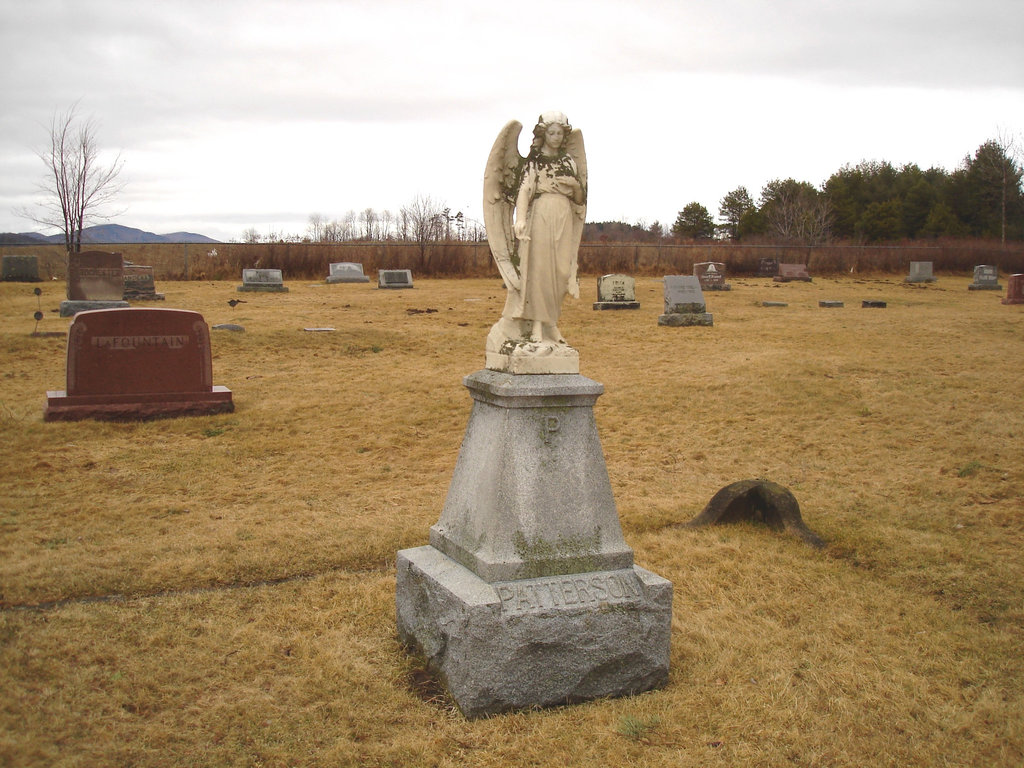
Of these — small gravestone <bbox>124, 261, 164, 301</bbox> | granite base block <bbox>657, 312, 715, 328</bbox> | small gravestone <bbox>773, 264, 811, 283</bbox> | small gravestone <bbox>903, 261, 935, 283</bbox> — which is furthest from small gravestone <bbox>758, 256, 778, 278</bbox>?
small gravestone <bbox>124, 261, 164, 301</bbox>

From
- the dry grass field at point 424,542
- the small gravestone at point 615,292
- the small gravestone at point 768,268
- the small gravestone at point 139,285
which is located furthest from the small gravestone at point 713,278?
the small gravestone at point 139,285

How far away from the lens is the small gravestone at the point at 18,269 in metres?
24.5

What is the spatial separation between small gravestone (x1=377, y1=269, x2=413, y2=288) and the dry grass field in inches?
459

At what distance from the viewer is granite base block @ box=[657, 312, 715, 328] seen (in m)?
17.9

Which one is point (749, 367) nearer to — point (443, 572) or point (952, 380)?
point (952, 380)

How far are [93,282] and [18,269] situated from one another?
10119 millimetres

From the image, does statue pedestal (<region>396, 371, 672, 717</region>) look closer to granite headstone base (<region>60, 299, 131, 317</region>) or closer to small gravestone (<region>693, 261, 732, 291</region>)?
granite headstone base (<region>60, 299, 131, 317</region>)

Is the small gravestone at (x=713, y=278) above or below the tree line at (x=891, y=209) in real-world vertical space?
below

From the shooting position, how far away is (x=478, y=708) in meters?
3.77

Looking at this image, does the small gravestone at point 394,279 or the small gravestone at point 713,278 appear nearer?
the small gravestone at point 394,279

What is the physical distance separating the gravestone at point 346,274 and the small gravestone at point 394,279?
1.79 metres

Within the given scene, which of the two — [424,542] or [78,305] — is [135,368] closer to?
[424,542]

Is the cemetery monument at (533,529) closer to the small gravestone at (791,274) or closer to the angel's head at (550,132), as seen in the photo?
the angel's head at (550,132)

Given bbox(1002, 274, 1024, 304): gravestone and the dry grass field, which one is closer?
the dry grass field
